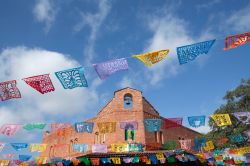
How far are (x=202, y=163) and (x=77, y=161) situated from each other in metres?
8.25

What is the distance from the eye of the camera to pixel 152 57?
12.0m

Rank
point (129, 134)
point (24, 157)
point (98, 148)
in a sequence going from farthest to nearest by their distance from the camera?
1. point (129, 134)
2. point (24, 157)
3. point (98, 148)

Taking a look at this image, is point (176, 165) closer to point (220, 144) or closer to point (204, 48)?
point (220, 144)

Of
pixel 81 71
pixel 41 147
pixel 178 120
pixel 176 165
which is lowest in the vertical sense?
pixel 176 165

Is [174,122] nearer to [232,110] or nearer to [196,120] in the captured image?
[196,120]

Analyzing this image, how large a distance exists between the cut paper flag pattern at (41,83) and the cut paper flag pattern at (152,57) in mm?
4036

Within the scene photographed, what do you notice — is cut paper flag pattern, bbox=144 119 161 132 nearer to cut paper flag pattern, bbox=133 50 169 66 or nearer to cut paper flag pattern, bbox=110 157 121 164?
cut paper flag pattern, bbox=110 157 121 164

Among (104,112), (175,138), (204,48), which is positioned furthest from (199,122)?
(175,138)

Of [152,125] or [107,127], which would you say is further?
[152,125]

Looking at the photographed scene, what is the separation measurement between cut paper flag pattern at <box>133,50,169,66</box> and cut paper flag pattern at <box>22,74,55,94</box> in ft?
13.2

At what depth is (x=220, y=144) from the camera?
85.6 ft

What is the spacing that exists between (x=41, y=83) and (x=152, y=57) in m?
4.86

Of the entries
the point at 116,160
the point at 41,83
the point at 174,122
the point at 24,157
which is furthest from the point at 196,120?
the point at 24,157

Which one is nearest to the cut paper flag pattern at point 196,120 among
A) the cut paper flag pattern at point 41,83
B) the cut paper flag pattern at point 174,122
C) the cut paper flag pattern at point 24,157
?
the cut paper flag pattern at point 174,122
